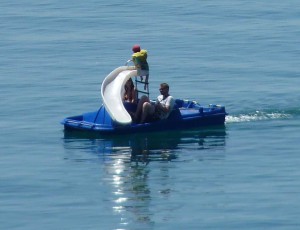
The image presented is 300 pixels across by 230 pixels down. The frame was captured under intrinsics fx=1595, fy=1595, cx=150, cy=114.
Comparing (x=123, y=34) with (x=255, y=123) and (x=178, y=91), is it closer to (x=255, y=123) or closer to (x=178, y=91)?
(x=178, y=91)

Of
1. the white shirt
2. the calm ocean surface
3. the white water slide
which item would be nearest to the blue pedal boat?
the white water slide

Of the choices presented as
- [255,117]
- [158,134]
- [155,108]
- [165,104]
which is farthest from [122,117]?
[255,117]

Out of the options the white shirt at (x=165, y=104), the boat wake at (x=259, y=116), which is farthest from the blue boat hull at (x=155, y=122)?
the boat wake at (x=259, y=116)

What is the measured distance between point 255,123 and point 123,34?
63.5ft

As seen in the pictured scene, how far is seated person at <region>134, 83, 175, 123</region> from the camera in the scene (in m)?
40.3

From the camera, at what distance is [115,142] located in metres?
40.3

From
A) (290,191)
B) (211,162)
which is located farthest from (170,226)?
(211,162)

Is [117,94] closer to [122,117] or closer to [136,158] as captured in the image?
[122,117]

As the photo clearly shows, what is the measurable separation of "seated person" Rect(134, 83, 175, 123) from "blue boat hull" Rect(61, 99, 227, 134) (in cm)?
18

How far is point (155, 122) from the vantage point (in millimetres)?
40594

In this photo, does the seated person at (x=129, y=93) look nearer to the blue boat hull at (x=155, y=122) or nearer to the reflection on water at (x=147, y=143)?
the blue boat hull at (x=155, y=122)

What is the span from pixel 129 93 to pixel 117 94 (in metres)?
0.48

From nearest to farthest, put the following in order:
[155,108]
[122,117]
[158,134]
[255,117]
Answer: [122,117] < [155,108] < [158,134] < [255,117]

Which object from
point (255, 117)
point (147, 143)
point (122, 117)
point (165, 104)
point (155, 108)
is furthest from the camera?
point (255, 117)
